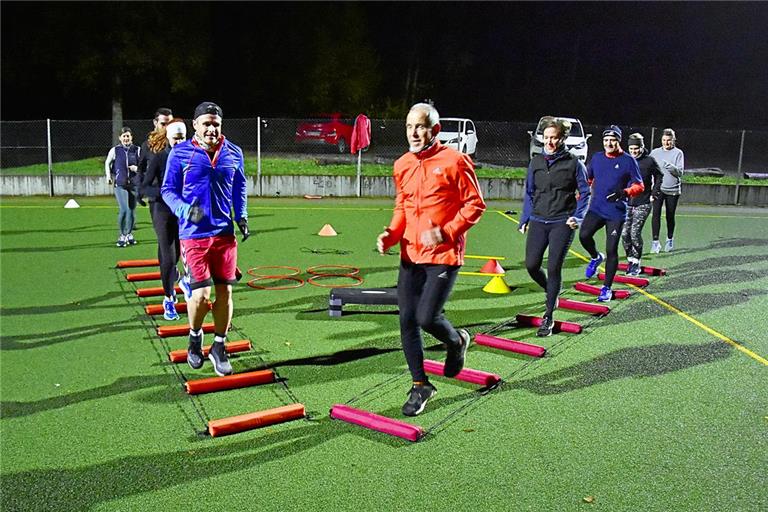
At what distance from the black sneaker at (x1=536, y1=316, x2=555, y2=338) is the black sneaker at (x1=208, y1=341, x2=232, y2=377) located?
3247mm

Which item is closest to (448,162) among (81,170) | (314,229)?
(314,229)

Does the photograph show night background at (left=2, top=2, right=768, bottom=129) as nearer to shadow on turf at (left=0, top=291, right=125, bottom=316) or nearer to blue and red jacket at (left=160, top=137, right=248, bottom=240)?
shadow on turf at (left=0, top=291, right=125, bottom=316)

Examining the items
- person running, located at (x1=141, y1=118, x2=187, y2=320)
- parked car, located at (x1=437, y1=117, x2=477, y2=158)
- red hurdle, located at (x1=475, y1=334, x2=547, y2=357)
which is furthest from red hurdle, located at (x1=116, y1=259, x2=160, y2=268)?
parked car, located at (x1=437, y1=117, x2=477, y2=158)

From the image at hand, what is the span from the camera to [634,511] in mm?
3965

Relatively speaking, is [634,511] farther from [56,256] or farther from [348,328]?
[56,256]

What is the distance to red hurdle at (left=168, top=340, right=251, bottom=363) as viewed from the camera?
20.9 feet

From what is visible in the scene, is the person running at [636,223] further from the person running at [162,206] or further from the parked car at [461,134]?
the parked car at [461,134]

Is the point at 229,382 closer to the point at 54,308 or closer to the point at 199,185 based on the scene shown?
the point at 199,185

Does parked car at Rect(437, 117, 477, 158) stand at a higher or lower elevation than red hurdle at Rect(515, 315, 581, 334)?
higher

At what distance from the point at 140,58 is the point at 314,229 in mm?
16421

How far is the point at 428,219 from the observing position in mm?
5043

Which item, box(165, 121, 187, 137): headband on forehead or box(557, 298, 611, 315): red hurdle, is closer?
box(165, 121, 187, 137): headband on forehead

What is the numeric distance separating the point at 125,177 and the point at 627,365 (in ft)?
29.1

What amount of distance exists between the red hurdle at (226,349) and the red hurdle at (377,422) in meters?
1.63
